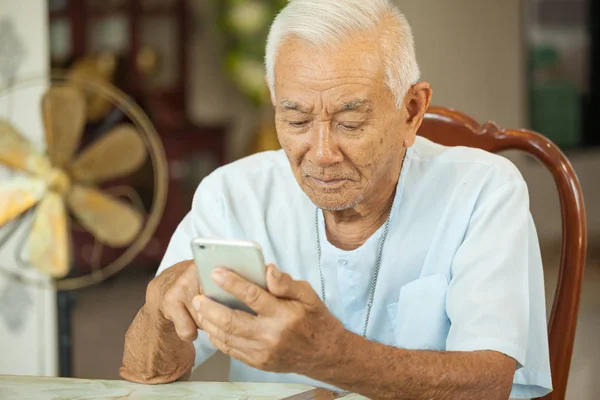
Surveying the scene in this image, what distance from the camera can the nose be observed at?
52.3 inches

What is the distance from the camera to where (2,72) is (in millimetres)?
3076

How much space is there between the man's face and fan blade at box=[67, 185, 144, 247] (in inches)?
59.2

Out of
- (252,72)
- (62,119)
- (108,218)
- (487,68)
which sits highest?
(487,68)

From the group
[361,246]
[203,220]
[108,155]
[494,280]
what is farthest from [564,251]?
[108,155]

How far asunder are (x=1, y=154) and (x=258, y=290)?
182 cm

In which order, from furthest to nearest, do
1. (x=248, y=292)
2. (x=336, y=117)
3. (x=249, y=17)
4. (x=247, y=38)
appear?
(x=247, y=38)
(x=249, y=17)
(x=336, y=117)
(x=248, y=292)

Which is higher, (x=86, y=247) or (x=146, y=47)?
(x=146, y=47)

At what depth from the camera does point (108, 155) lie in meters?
2.75

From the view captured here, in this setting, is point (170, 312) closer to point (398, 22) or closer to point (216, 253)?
point (216, 253)

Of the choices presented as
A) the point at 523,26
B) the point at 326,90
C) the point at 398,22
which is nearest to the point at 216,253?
the point at 326,90

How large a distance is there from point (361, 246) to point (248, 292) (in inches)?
21.9

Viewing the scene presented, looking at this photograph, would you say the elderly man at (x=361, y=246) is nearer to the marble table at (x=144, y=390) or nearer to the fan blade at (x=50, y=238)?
the marble table at (x=144, y=390)

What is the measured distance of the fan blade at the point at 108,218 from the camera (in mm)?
2785

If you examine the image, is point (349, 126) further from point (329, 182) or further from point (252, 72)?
point (252, 72)
